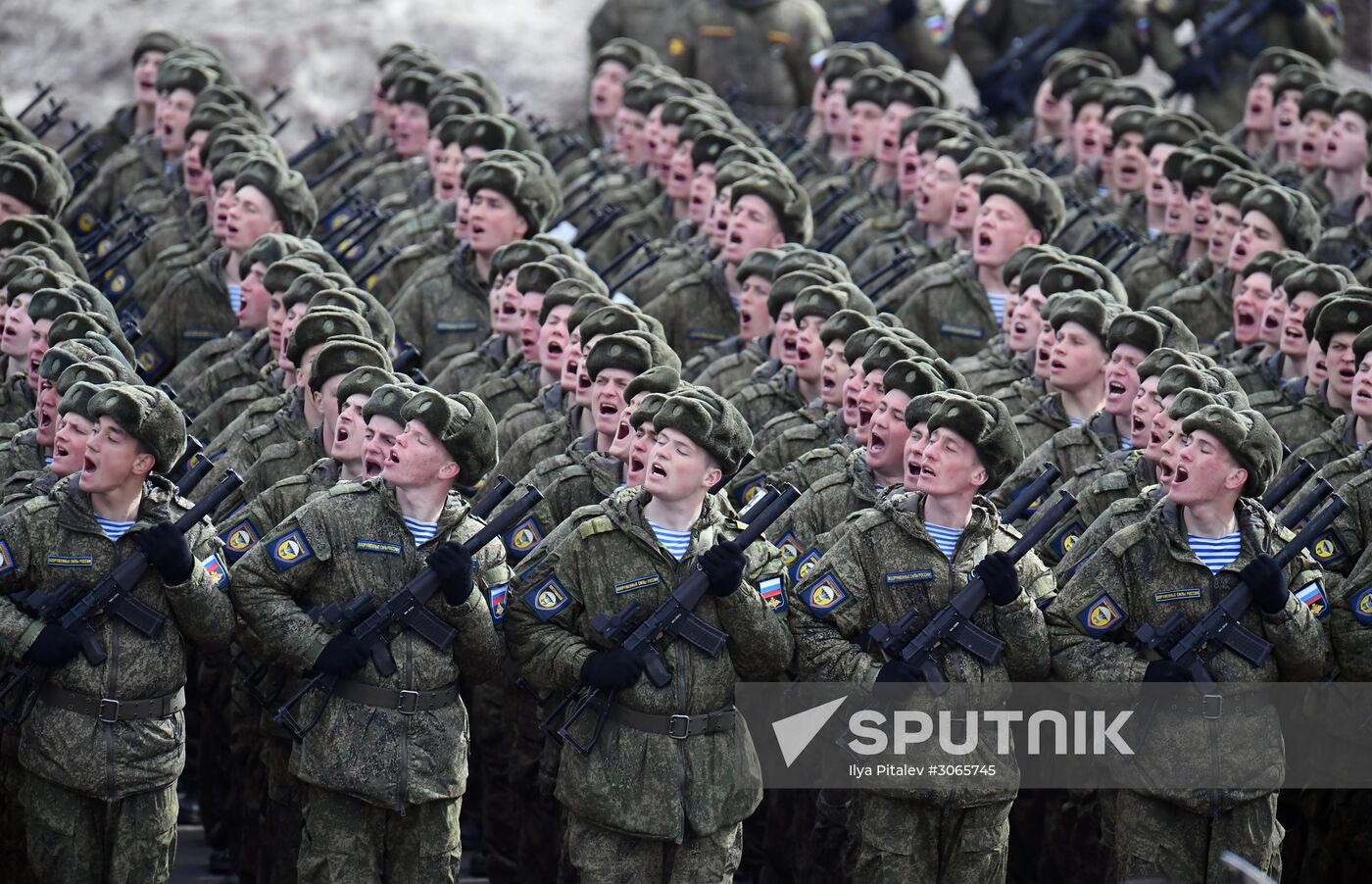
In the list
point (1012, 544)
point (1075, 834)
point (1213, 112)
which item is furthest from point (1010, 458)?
point (1213, 112)

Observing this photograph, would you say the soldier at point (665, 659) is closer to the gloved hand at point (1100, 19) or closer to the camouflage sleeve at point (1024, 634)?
the camouflage sleeve at point (1024, 634)

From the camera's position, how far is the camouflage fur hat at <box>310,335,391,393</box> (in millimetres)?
12195

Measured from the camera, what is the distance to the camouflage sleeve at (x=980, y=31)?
980 inches

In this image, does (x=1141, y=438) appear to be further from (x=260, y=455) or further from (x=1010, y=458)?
(x=260, y=455)

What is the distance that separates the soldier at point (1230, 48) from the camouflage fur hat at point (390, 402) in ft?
47.4

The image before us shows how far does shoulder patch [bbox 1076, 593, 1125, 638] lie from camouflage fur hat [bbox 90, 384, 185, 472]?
3.88 meters

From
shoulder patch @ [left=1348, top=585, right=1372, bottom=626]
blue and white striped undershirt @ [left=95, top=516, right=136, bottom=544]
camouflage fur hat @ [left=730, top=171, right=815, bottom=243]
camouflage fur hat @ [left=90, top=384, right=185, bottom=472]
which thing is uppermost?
camouflage fur hat @ [left=730, top=171, right=815, bottom=243]

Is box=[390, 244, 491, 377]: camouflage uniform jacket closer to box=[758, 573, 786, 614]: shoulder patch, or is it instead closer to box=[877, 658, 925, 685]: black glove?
box=[758, 573, 786, 614]: shoulder patch

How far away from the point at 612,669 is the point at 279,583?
1.43m

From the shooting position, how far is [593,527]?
1079 cm

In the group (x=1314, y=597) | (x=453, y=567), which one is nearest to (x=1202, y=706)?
(x=1314, y=597)

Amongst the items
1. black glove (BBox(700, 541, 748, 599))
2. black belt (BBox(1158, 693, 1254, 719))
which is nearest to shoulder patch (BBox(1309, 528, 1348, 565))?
black belt (BBox(1158, 693, 1254, 719))

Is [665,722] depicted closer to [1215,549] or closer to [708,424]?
[708,424]

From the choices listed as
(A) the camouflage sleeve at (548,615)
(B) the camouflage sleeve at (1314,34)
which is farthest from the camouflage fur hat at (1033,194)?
(B) the camouflage sleeve at (1314,34)
